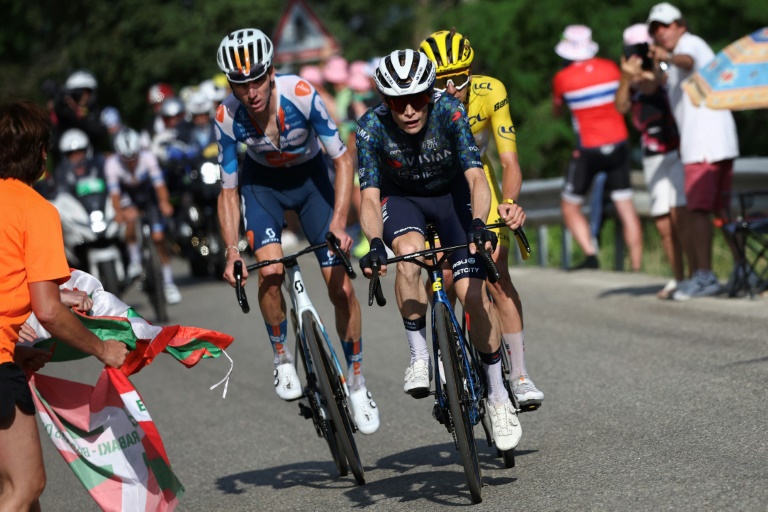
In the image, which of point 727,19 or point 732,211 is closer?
point 732,211

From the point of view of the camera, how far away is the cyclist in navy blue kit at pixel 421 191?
7207 millimetres

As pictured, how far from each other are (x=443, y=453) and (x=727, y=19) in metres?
12.5

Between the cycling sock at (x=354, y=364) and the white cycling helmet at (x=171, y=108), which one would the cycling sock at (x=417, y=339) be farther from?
the white cycling helmet at (x=171, y=108)

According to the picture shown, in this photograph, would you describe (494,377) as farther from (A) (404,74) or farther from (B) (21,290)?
(B) (21,290)

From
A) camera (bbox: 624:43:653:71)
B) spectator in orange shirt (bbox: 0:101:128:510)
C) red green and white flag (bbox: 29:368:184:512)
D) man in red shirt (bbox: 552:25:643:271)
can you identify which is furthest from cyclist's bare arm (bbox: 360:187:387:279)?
man in red shirt (bbox: 552:25:643:271)

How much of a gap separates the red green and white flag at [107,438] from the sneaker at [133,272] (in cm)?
1038

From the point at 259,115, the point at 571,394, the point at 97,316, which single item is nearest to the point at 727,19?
the point at 571,394

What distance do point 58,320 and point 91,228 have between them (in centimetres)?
1038

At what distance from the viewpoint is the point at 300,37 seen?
22281 mm

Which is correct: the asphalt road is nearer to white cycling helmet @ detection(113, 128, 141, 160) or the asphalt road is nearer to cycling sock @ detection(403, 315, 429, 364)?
cycling sock @ detection(403, 315, 429, 364)

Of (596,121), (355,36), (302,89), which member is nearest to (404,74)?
(302,89)

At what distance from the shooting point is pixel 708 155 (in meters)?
12.5

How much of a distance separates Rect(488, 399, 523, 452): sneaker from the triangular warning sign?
602 inches

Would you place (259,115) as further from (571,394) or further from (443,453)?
(571,394)
